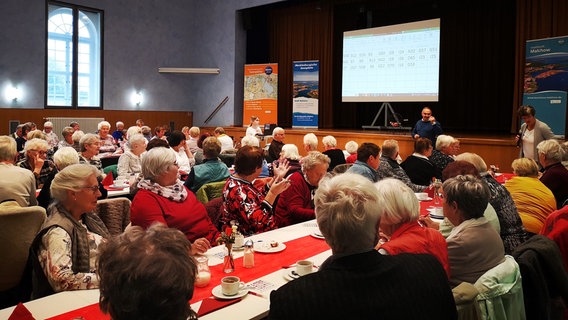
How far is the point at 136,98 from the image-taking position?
1543cm

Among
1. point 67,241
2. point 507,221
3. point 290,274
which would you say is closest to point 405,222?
point 290,274

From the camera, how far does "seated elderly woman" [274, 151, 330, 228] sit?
3.97m

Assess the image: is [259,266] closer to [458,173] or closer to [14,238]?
[14,238]

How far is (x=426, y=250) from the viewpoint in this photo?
219 centimetres

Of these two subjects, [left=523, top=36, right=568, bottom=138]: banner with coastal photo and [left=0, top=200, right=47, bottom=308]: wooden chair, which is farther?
[left=523, top=36, right=568, bottom=138]: banner with coastal photo

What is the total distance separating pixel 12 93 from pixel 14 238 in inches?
463

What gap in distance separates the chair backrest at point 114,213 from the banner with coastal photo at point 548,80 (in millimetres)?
8028

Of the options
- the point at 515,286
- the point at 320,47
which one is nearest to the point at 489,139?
the point at 320,47

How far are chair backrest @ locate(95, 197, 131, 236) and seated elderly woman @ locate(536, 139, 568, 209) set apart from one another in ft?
13.2

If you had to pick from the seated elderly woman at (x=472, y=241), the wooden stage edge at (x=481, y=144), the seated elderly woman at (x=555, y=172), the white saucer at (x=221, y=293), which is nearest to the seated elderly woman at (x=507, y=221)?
the seated elderly woman at (x=472, y=241)

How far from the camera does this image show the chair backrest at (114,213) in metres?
3.61

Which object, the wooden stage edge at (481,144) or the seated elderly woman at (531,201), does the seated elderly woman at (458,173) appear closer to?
the seated elderly woman at (531,201)

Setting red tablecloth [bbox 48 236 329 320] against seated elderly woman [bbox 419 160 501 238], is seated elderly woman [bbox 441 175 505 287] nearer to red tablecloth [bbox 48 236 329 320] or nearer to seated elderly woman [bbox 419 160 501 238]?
seated elderly woman [bbox 419 160 501 238]

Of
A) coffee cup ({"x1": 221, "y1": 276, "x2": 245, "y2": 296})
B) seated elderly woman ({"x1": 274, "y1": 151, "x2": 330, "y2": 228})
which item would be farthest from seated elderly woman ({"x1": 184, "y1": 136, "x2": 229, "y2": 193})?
coffee cup ({"x1": 221, "y1": 276, "x2": 245, "y2": 296})
